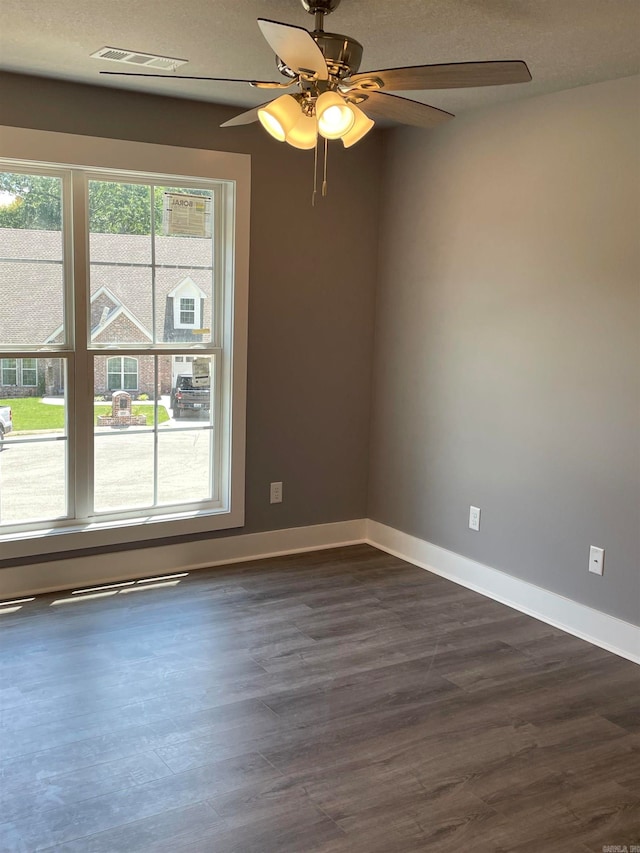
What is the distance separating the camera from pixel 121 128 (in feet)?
12.7

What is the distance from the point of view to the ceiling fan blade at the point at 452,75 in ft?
6.49

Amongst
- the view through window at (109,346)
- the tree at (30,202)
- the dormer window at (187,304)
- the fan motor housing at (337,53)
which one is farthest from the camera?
the dormer window at (187,304)

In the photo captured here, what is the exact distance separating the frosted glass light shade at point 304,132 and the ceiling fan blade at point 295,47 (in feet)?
0.57

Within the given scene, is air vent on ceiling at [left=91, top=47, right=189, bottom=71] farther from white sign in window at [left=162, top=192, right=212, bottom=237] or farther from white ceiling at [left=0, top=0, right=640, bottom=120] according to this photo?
white sign in window at [left=162, top=192, right=212, bottom=237]

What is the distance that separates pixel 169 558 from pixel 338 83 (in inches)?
A: 109

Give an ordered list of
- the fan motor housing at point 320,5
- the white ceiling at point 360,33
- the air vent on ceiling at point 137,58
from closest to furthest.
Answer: the fan motor housing at point 320,5, the white ceiling at point 360,33, the air vent on ceiling at point 137,58

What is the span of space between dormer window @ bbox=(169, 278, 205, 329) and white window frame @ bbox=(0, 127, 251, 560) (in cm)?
12

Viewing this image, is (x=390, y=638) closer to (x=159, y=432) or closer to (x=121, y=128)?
(x=159, y=432)

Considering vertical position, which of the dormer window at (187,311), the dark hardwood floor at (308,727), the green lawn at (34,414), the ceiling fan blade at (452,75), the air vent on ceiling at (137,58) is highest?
the air vent on ceiling at (137,58)

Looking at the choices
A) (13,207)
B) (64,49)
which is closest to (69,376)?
(13,207)

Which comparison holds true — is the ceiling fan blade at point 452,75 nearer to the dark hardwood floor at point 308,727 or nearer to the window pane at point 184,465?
the dark hardwood floor at point 308,727

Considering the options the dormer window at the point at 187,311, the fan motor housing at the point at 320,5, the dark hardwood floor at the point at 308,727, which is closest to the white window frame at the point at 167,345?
the dormer window at the point at 187,311

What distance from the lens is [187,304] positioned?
14.0 ft

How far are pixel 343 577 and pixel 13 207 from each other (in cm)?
243
